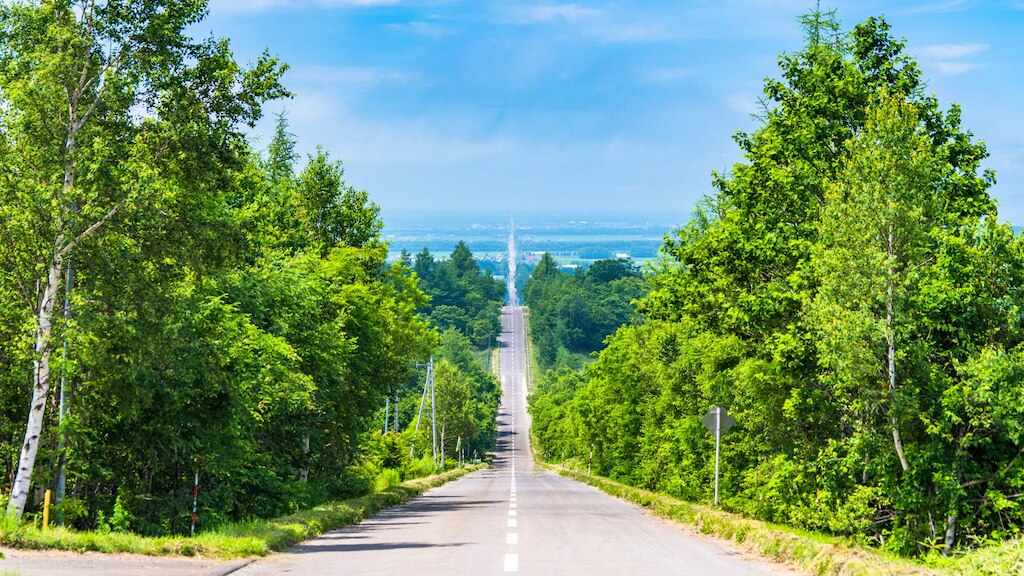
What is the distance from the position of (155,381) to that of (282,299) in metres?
9.12

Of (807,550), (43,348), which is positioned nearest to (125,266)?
(43,348)

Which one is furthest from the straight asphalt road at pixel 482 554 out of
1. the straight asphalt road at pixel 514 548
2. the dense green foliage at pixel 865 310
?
the dense green foliage at pixel 865 310

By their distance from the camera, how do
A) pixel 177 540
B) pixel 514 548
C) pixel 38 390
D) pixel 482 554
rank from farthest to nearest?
pixel 38 390 < pixel 514 548 < pixel 482 554 < pixel 177 540

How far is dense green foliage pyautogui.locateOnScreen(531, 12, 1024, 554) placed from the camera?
18.4 metres

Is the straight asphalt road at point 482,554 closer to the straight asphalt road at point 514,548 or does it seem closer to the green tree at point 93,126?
the straight asphalt road at point 514,548

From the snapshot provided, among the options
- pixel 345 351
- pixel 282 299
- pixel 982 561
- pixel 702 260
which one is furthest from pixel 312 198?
pixel 982 561

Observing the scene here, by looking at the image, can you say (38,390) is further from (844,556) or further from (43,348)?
(844,556)

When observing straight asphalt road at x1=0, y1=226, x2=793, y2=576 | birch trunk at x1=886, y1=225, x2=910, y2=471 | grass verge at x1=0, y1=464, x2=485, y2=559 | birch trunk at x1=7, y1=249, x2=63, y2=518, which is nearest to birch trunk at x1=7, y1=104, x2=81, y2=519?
birch trunk at x1=7, y1=249, x2=63, y2=518

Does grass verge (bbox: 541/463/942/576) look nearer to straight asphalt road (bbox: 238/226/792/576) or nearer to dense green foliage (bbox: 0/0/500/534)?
straight asphalt road (bbox: 238/226/792/576)

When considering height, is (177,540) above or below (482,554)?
above

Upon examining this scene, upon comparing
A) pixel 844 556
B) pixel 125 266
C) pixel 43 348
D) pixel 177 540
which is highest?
pixel 125 266

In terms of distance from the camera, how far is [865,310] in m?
18.3

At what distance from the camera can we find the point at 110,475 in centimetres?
1988

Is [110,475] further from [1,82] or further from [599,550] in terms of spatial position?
[599,550]
